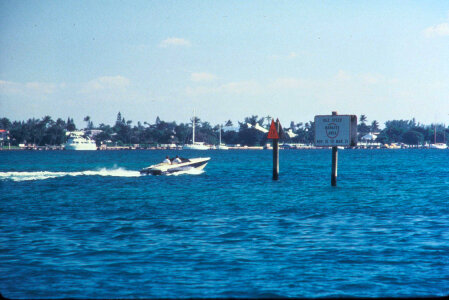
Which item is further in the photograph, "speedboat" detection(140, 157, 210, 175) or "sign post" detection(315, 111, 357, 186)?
"speedboat" detection(140, 157, 210, 175)

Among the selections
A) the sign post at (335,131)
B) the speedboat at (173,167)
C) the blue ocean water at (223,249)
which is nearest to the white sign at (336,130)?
the sign post at (335,131)

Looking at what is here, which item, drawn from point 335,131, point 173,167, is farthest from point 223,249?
point 173,167

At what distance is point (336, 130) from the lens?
43469 millimetres

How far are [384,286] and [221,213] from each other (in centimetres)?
1350

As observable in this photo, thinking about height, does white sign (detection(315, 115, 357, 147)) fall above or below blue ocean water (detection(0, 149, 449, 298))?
above

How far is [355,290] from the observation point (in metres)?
12.6

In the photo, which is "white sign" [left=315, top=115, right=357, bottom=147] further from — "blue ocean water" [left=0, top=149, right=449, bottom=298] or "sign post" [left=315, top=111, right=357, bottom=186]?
"blue ocean water" [left=0, top=149, right=449, bottom=298]

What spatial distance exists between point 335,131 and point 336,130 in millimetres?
105

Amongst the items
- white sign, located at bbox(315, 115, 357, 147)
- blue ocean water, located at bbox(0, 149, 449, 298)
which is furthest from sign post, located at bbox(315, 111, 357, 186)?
blue ocean water, located at bbox(0, 149, 449, 298)

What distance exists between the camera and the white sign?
4300 cm

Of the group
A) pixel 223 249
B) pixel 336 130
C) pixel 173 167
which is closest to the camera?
pixel 223 249

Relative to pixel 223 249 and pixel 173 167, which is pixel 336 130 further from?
pixel 223 249

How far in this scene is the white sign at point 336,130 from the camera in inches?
1693

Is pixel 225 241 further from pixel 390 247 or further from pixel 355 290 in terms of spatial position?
pixel 355 290
